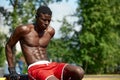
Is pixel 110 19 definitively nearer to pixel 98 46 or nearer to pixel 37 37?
pixel 98 46

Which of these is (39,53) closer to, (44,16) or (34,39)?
(34,39)

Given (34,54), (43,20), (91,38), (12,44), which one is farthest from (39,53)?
(91,38)

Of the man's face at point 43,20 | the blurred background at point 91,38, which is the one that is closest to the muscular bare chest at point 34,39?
the man's face at point 43,20

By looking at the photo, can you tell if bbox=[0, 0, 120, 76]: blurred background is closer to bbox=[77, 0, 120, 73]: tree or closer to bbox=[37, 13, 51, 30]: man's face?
bbox=[77, 0, 120, 73]: tree

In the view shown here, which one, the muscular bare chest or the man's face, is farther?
the muscular bare chest

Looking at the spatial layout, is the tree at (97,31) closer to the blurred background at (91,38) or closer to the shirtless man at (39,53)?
the blurred background at (91,38)

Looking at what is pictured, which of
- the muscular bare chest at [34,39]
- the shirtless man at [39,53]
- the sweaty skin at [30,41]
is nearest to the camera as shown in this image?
the shirtless man at [39,53]

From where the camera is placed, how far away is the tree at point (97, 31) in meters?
35.1

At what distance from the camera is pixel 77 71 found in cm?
514

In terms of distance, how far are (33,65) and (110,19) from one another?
29782mm

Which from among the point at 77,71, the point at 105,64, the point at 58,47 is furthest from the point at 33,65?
the point at 105,64

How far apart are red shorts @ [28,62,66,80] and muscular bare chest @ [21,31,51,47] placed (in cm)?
37

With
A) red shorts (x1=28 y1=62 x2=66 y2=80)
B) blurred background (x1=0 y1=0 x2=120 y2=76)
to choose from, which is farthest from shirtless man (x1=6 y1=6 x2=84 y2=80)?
blurred background (x1=0 y1=0 x2=120 y2=76)

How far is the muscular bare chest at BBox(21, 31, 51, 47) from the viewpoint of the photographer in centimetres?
582
